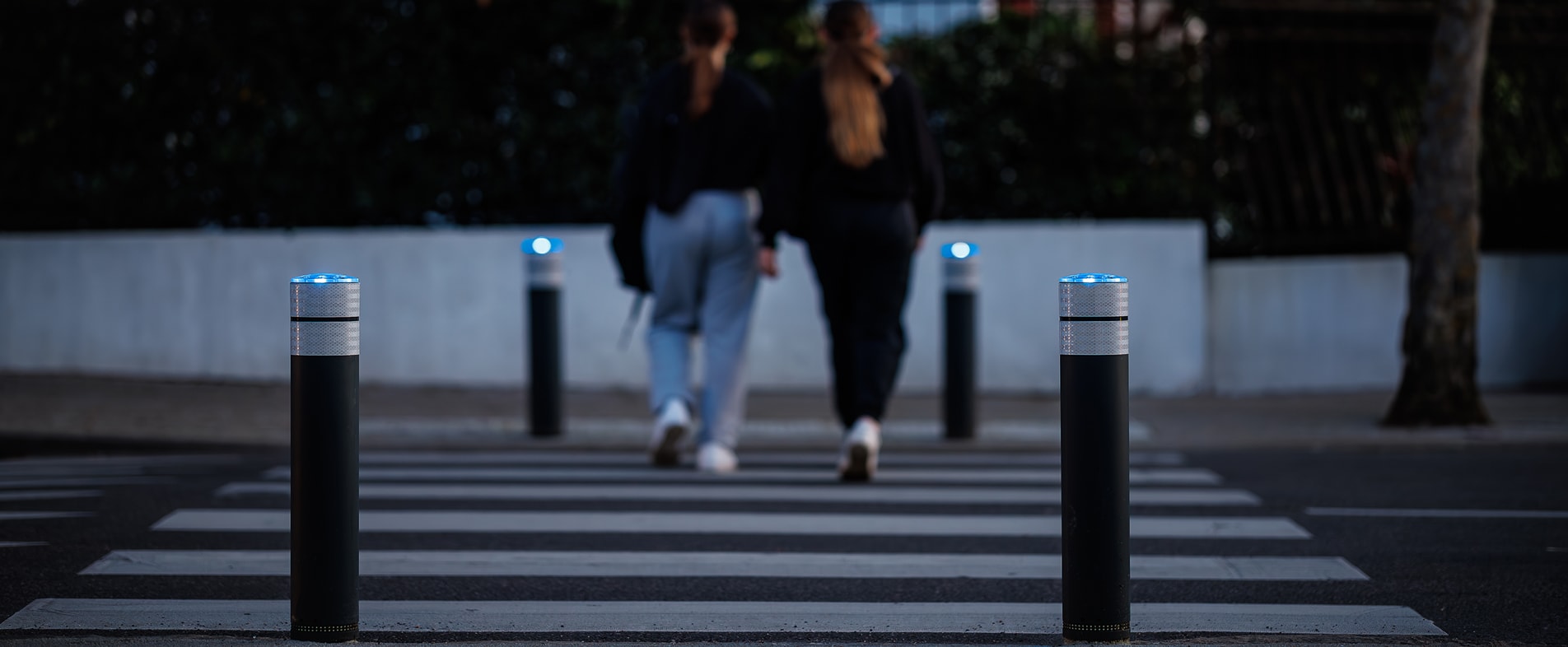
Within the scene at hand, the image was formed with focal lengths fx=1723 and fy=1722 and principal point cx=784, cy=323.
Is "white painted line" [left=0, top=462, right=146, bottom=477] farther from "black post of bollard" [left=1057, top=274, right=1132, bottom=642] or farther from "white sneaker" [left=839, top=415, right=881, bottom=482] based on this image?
"black post of bollard" [left=1057, top=274, right=1132, bottom=642]

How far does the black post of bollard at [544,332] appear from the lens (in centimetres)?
842

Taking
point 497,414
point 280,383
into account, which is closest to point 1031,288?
point 497,414

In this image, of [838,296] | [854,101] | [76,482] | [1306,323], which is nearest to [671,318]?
A: [838,296]

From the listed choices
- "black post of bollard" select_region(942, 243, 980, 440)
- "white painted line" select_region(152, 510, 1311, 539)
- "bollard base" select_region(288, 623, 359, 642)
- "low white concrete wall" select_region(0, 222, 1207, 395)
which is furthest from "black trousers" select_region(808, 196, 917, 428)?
"low white concrete wall" select_region(0, 222, 1207, 395)

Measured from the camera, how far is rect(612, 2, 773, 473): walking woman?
7.16 metres

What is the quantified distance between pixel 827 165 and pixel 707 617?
306 centimetres

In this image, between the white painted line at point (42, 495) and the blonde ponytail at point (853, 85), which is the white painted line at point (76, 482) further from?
the blonde ponytail at point (853, 85)

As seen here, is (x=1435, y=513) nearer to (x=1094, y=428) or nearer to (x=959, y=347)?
(x=959, y=347)

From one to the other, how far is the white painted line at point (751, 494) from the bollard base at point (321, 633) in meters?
2.56

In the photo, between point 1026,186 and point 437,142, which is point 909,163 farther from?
point 437,142

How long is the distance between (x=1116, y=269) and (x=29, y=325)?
7.28 metres

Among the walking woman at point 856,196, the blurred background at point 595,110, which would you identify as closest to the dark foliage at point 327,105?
the blurred background at point 595,110

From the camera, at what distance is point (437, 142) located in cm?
1174

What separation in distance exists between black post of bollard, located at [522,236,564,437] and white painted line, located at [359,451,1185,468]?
0.40 metres
